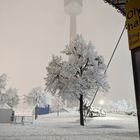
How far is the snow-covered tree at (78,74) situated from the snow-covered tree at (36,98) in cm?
4032

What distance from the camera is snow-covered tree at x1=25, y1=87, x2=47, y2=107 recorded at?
71.9m

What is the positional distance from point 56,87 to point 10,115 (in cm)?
1146

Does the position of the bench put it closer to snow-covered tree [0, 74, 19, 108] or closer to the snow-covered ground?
the snow-covered ground

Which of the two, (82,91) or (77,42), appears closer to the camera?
(82,91)

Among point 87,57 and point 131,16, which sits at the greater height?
point 87,57

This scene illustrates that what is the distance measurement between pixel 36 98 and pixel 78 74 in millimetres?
43148

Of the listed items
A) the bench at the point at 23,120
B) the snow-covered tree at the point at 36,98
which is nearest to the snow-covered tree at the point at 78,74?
the bench at the point at 23,120

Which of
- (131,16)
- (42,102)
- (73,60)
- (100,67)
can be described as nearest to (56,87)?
(73,60)

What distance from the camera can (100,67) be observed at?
32.2 meters

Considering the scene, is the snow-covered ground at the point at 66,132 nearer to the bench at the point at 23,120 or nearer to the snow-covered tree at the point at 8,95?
the bench at the point at 23,120

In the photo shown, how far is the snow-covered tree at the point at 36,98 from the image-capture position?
71.9 meters

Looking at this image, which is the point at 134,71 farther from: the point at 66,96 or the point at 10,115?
the point at 10,115

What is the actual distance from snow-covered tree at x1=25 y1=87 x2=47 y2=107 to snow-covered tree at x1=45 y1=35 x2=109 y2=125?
4032 cm

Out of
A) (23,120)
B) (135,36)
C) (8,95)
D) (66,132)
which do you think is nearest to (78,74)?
(66,132)
